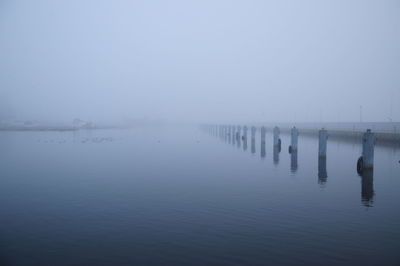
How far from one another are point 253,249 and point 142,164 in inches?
845

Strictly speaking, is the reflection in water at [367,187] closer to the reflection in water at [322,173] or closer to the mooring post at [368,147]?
the mooring post at [368,147]

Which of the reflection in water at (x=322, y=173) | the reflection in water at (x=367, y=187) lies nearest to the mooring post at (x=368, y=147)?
the reflection in water at (x=367, y=187)

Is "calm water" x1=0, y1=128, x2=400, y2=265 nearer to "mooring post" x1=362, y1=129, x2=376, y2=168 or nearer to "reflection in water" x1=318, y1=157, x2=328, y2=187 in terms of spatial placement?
"reflection in water" x1=318, y1=157, x2=328, y2=187

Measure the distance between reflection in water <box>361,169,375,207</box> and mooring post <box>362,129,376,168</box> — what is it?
561 mm

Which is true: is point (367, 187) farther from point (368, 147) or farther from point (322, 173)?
point (322, 173)

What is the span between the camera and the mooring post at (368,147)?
Result: 69.3 feet

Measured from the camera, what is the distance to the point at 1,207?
588 inches

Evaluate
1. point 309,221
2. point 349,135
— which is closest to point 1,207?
point 309,221

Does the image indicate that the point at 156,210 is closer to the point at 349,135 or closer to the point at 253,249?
the point at 253,249

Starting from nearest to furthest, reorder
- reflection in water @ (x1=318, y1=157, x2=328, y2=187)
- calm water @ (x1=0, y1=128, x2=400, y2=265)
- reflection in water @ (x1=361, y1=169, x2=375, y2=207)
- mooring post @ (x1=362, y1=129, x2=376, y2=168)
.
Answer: calm water @ (x1=0, y1=128, x2=400, y2=265) → reflection in water @ (x1=361, y1=169, x2=375, y2=207) → reflection in water @ (x1=318, y1=157, x2=328, y2=187) → mooring post @ (x1=362, y1=129, x2=376, y2=168)

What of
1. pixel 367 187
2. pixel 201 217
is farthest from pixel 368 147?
pixel 201 217

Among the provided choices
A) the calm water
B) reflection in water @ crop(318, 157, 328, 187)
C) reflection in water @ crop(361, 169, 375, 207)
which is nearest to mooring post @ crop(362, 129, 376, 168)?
reflection in water @ crop(361, 169, 375, 207)

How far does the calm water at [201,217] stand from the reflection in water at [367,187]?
0.07m

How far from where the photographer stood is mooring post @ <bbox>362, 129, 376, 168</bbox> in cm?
2112
